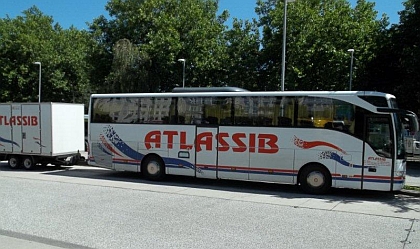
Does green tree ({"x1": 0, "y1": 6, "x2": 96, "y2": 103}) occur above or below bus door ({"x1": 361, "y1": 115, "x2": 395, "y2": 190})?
above

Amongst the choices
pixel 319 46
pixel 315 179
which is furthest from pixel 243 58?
pixel 315 179

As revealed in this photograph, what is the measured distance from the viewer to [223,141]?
481 inches

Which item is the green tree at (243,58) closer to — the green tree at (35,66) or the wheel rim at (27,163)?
the green tree at (35,66)

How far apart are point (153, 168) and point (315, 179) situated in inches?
215

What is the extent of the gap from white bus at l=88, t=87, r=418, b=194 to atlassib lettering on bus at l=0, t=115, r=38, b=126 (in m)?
3.32

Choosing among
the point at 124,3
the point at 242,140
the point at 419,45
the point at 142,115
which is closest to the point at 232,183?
the point at 242,140

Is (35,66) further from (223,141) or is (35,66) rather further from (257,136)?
(257,136)

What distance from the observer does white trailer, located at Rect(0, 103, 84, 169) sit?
627 inches

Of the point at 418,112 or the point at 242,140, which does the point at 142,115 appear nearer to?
the point at 242,140

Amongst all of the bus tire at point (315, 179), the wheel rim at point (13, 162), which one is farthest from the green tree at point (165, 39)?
the bus tire at point (315, 179)

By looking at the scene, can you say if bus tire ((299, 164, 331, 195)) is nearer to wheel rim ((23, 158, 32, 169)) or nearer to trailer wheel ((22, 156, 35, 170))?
trailer wheel ((22, 156, 35, 170))

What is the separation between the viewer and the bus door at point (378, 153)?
402 inches

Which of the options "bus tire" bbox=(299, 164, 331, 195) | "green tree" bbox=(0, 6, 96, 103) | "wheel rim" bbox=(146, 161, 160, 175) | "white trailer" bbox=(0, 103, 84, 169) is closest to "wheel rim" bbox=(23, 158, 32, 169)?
"white trailer" bbox=(0, 103, 84, 169)

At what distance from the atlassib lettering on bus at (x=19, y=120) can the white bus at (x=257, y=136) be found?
131 inches
